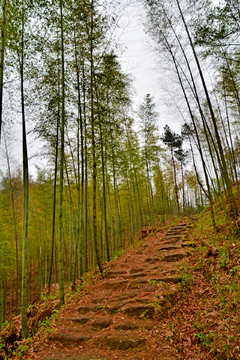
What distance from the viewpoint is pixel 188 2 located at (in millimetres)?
5422

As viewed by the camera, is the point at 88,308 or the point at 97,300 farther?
the point at 97,300

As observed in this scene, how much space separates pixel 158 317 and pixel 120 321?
0.65m

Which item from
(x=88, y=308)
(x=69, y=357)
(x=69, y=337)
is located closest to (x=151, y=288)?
(x=88, y=308)

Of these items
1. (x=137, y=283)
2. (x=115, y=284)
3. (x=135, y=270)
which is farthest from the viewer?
(x=135, y=270)

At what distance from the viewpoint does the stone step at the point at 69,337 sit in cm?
293

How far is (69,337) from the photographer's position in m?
3.02

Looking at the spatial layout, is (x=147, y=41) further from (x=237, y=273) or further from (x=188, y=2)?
(x=237, y=273)

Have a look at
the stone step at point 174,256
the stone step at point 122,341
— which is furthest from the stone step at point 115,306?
the stone step at point 174,256

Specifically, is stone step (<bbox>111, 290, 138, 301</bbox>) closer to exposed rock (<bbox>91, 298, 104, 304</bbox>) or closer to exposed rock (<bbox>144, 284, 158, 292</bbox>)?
exposed rock (<bbox>144, 284, 158, 292</bbox>)

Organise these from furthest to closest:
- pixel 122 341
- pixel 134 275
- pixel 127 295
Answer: pixel 134 275 < pixel 127 295 < pixel 122 341

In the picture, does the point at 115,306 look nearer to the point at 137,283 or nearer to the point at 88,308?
the point at 88,308

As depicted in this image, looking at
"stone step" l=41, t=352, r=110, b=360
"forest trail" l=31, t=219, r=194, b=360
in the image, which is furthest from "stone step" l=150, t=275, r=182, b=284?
"stone step" l=41, t=352, r=110, b=360

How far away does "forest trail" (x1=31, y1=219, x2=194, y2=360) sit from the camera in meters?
2.46

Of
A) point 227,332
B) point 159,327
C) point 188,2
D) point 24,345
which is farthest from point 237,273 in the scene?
point 188,2
